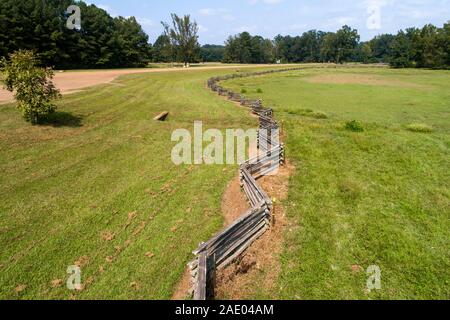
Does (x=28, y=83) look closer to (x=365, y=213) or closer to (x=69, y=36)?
(x=365, y=213)

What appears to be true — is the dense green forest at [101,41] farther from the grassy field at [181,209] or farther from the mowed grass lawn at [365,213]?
the mowed grass lawn at [365,213]

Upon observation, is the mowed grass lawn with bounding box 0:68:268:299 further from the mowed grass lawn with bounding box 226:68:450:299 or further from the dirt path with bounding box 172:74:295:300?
the mowed grass lawn with bounding box 226:68:450:299

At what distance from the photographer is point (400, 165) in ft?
48.1

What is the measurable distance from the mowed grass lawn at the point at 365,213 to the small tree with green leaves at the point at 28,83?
618 inches

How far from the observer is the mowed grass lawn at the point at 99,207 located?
8.31 meters

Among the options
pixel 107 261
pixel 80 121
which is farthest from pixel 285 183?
pixel 80 121

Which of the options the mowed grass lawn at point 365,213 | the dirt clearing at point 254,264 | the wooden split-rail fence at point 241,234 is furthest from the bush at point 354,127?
the dirt clearing at point 254,264

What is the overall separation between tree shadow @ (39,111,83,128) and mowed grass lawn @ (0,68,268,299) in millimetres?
64

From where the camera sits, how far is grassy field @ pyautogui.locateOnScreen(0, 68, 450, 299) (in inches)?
326

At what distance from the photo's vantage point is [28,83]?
61.3 feet

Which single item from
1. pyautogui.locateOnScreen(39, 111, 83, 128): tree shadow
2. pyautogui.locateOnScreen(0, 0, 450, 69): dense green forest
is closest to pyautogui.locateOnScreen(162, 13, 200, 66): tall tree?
pyautogui.locateOnScreen(0, 0, 450, 69): dense green forest

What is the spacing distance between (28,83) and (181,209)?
46.6 ft

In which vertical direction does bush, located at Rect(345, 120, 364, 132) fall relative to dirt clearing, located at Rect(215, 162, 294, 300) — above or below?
above
